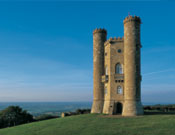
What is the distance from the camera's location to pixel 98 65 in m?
43.0

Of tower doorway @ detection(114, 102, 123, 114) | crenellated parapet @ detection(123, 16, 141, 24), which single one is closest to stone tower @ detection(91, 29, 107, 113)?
tower doorway @ detection(114, 102, 123, 114)

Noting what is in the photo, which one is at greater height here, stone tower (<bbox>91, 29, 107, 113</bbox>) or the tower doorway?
stone tower (<bbox>91, 29, 107, 113</bbox>)

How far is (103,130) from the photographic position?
942 inches

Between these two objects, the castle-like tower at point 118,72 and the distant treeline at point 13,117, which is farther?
the distant treeline at point 13,117

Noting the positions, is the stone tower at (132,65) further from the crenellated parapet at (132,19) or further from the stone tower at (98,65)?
the stone tower at (98,65)

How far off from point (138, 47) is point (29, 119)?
3440cm

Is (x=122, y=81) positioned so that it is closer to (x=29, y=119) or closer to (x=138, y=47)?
(x=138, y=47)

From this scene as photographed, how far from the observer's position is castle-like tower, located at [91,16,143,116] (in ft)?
114

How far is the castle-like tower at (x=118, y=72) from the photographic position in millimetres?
34625

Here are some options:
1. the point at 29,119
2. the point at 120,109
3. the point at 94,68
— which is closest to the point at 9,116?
the point at 29,119

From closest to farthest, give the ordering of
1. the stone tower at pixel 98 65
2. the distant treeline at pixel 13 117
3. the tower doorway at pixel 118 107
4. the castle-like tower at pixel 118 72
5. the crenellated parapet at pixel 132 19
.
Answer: the castle-like tower at pixel 118 72 < the crenellated parapet at pixel 132 19 < the tower doorway at pixel 118 107 < the stone tower at pixel 98 65 < the distant treeline at pixel 13 117

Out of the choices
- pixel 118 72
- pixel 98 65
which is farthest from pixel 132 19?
pixel 98 65

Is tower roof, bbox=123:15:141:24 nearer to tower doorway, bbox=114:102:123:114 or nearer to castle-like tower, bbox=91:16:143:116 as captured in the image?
castle-like tower, bbox=91:16:143:116

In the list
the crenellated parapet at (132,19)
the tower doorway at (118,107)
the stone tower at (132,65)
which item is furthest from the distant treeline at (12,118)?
the crenellated parapet at (132,19)
